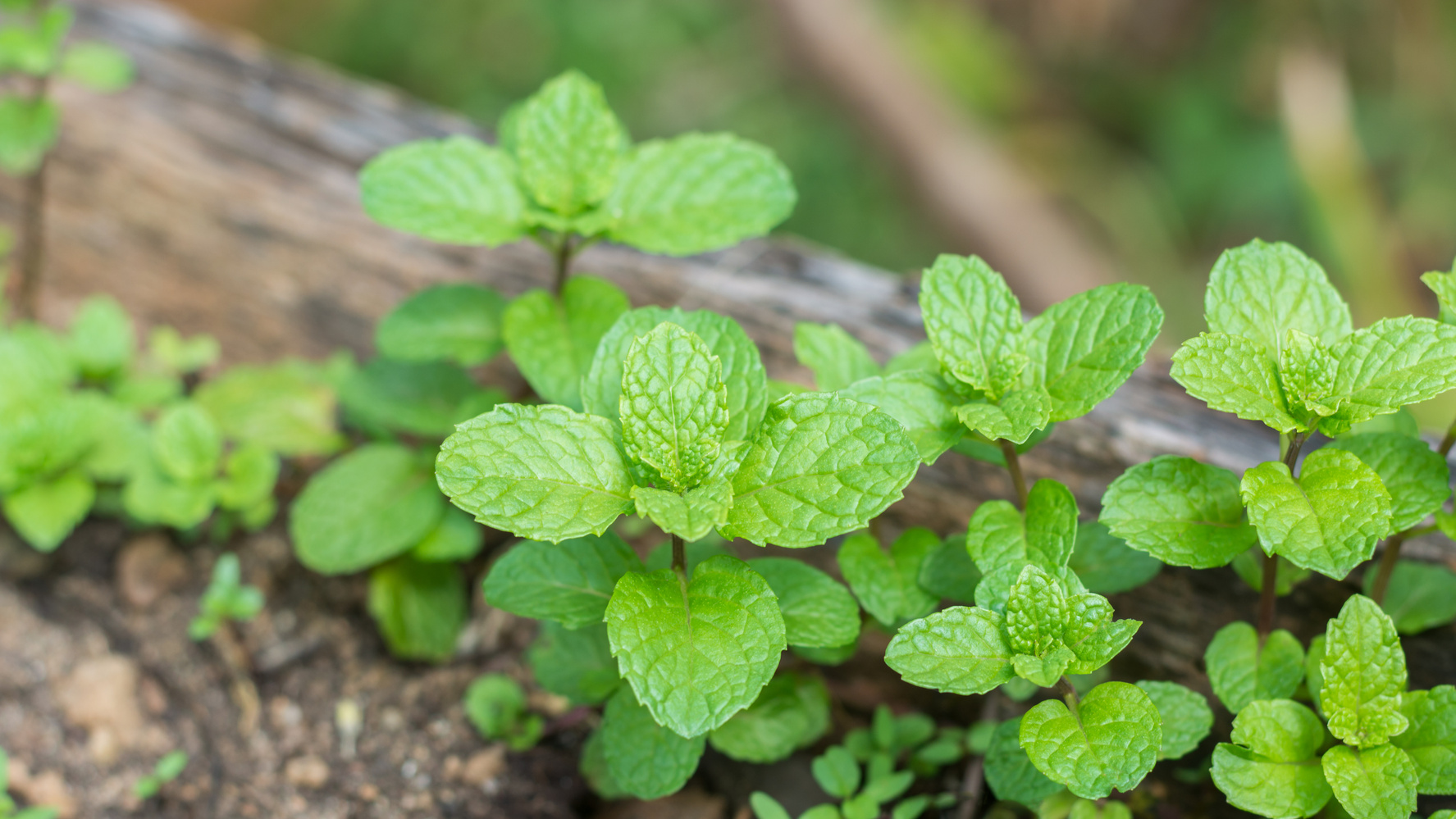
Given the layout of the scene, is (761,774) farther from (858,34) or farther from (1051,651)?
(858,34)

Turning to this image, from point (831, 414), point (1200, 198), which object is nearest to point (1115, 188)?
point (1200, 198)

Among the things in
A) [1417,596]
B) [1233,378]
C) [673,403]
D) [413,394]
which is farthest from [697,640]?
[1417,596]

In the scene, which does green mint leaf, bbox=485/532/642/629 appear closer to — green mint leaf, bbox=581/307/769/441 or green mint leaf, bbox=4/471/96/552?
green mint leaf, bbox=581/307/769/441

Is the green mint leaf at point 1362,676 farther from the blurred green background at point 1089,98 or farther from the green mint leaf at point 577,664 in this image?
the blurred green background at point 1089,98

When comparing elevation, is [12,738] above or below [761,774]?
below

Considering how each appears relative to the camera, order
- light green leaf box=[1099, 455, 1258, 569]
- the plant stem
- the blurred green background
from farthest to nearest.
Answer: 1. the blurred green background
2. the plant stem
3. light green leaf box=[1099, 455, 1258, 569]

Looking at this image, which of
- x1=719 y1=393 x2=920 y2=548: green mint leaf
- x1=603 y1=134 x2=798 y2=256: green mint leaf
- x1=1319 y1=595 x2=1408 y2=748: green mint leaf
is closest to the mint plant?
x1=603 y1=134 x2=798 y2=256: green mint leaf
